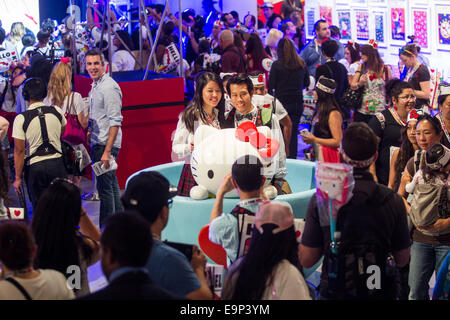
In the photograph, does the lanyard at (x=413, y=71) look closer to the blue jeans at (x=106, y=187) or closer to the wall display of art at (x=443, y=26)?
the wall display of art at (x=443, y=26)

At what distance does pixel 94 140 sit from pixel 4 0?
33.9 ft

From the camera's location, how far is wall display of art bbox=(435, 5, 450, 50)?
855 cm

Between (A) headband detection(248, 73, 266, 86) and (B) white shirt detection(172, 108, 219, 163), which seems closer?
(B) white shirt detection(172, 108, 219, 163)

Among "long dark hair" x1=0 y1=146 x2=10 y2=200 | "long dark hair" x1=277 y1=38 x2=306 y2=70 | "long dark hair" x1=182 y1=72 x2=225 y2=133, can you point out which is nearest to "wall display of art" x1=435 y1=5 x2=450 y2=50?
"long dark hair" x1=277 y1=38 x2=306 y2=70

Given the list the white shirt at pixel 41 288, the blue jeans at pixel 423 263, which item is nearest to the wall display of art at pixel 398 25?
the blue jeans at pixel 423 263

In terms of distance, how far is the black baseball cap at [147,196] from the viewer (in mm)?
2641

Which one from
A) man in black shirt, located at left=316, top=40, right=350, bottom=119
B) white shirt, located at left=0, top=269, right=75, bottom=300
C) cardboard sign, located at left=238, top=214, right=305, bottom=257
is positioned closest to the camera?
white shirt, located at left=0, top=269, right=75, bottom=300

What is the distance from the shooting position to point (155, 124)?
22.8ft

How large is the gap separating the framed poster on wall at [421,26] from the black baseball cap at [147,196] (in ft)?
23.3

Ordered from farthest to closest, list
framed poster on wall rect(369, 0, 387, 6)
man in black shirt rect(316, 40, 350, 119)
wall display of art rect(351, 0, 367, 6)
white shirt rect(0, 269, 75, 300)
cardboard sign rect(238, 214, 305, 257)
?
1. wall display of art rect(351, 0, 367, 6)
2. framed poster on wall rect(369, 0, 387, 6)
3. man in black shirt rect(316, 40, 350, 119)
4. cardboard sign rect(238, 214, 305, 257)
5. white shirt rect(0, 269, 75, 300)

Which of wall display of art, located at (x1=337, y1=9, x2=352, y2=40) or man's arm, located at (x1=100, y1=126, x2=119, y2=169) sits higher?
wall display of art, located at (x1=337, y1=9, x2=352, y2=40)

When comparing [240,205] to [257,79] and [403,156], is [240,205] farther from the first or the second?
[257,79]

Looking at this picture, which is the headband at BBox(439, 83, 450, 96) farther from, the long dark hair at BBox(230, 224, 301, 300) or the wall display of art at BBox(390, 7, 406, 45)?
the wall display of art at BBox(390, 7, 406, 45)

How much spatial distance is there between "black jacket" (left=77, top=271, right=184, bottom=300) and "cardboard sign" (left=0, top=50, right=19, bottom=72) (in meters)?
6.15
